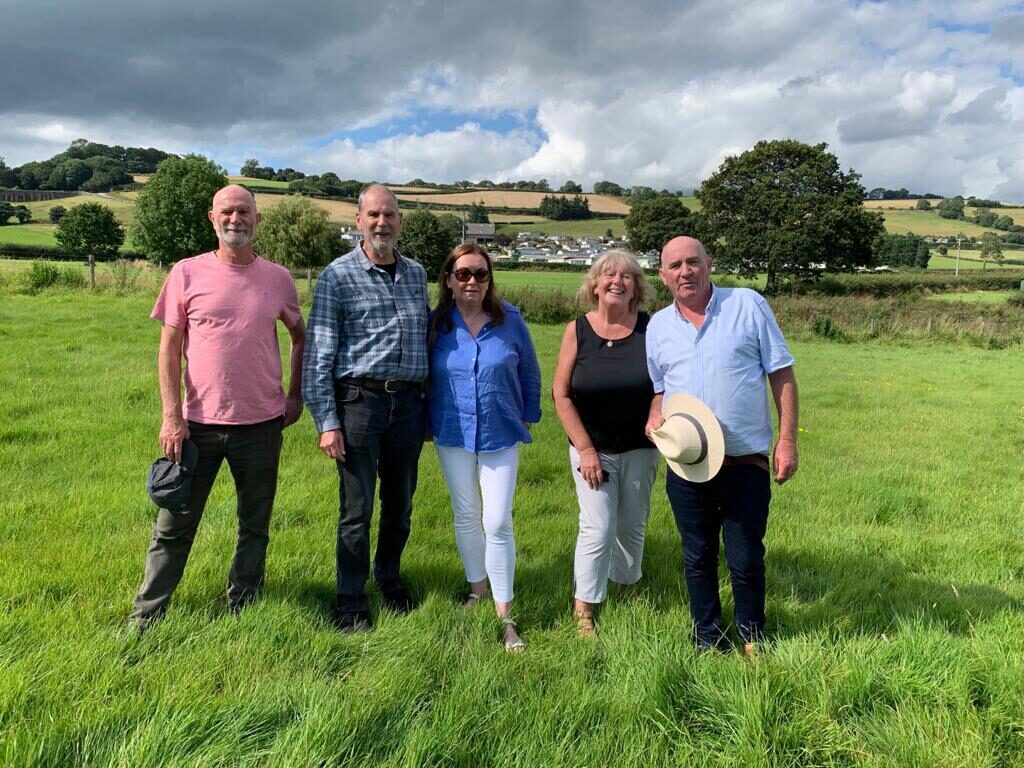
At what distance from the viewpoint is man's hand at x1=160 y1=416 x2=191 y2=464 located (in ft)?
9.88

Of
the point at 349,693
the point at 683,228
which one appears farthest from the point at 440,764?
the point at 683,228

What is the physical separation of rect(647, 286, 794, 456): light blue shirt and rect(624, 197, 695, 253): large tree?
65222mm

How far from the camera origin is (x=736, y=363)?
3002mm

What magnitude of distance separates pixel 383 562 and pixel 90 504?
8.95ft

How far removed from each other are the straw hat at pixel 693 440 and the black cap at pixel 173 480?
2.48 m

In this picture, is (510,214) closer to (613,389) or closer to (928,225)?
(928,225)

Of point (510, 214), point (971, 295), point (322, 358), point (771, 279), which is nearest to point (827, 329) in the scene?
point (771, 279)

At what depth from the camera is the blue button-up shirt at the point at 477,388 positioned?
3408 mm

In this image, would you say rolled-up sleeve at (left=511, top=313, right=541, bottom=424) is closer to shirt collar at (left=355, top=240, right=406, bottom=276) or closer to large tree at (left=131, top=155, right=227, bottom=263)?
shirt collar at (left=355, top=240, right=406, bottom=276)

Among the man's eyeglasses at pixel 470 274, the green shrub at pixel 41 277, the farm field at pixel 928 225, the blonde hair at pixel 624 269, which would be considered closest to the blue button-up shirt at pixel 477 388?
the man's eyeglasses at pixel 470 274

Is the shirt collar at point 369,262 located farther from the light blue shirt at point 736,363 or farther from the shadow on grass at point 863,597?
the shadow on grass at point 863,597

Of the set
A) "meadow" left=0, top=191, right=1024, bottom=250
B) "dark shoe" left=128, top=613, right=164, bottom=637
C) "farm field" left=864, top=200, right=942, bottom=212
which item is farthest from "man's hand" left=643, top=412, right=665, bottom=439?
"farm field" left=864, top=200, right=942, bottom=212

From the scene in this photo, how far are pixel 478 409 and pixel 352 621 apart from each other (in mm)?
1400

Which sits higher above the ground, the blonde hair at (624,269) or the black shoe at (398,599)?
the blonde hair at (624,269)
